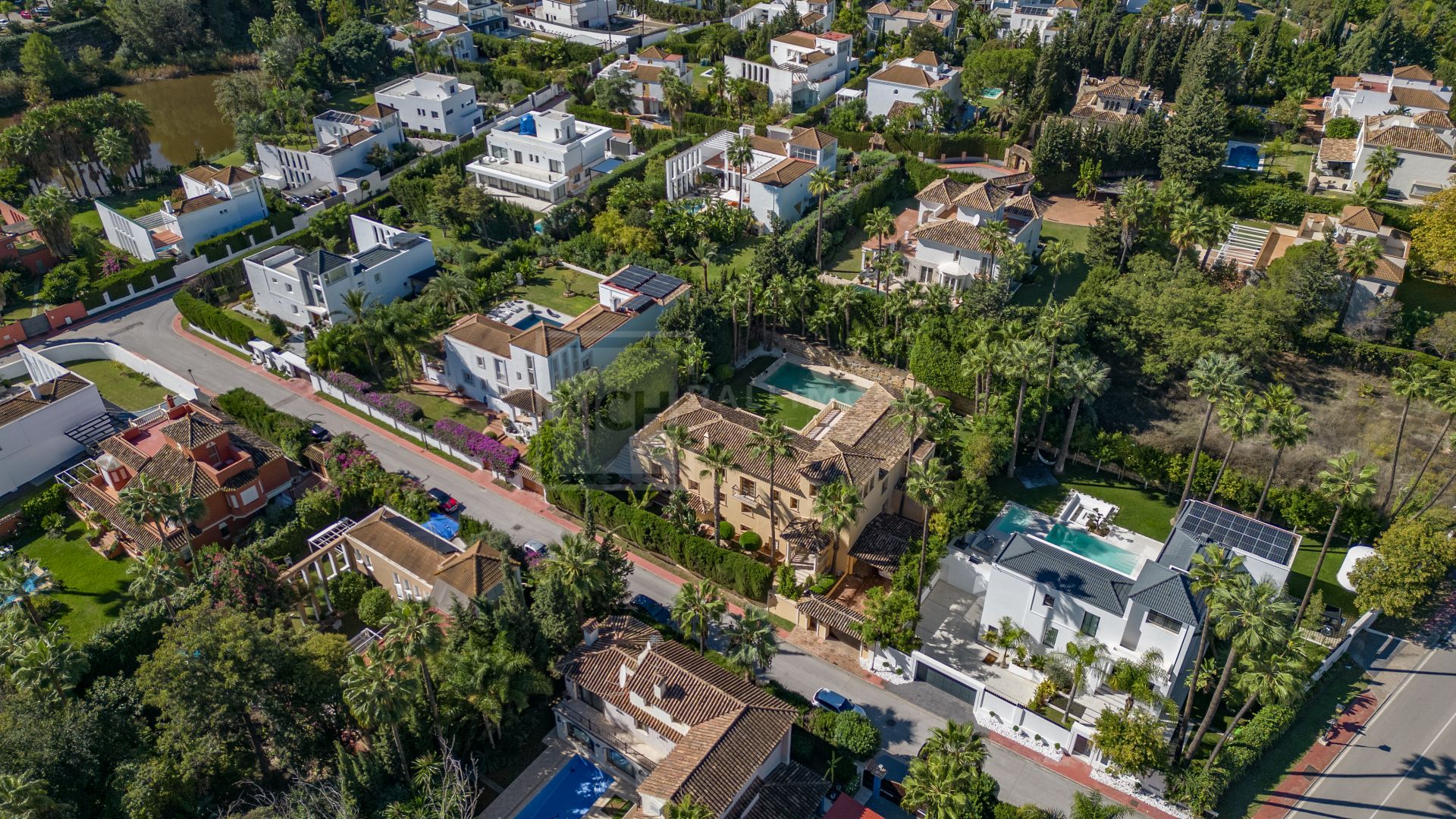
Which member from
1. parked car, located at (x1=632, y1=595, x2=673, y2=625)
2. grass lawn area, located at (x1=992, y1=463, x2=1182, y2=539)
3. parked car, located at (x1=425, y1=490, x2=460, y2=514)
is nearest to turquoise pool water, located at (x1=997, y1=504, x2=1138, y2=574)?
grass lawn area, located at (x1=992, y1=463, x2=1182, y2=539)

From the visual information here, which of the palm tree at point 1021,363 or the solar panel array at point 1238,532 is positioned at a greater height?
the palm tree at point 1021,363

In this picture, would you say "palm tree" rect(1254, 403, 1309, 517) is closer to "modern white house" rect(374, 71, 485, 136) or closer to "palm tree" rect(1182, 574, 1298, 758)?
"palm tree" rect(1182, 574, 1298, 758)

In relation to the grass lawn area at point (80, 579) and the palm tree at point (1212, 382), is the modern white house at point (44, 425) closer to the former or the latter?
the grass lawn area at point (80, 579)

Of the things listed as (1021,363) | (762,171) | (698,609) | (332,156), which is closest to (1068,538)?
(1021,363)

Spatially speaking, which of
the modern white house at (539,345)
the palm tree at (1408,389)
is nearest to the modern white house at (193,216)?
the modern white house at (539,345)

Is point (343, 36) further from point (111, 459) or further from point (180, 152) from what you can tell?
point (111, 459)

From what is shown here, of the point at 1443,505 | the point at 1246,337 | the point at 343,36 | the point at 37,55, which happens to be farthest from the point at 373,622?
the point at 37,55
